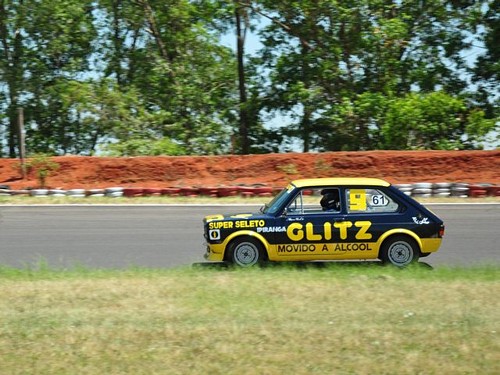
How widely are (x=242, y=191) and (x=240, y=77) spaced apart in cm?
1557

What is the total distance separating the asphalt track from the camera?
499 inches

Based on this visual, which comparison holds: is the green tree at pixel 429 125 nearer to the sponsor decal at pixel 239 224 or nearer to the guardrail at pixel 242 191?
the guardrail at pixel 242 191

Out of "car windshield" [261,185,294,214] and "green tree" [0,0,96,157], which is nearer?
"car windshield" [261,185,294,214]

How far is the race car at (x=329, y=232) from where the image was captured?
11336 mm

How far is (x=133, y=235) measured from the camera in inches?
599

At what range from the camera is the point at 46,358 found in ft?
22.2

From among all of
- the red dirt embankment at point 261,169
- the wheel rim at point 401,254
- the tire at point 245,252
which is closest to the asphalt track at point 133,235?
the wheel rim at point 401,254

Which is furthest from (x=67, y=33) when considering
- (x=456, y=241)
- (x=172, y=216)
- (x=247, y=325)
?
(x=247, y=325)

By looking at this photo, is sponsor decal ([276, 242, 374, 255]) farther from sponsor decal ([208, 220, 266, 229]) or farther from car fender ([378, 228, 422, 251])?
sponsor decal ([208, 220, 266, 229])

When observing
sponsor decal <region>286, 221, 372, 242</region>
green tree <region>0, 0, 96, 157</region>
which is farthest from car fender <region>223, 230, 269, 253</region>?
green tree <region>0, 0, 96, 157</region>

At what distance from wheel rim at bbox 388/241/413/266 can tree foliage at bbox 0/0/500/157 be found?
19499mm

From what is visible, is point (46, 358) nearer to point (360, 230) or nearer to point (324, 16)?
point (360, 230)

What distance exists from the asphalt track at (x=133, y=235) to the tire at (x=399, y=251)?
82cm

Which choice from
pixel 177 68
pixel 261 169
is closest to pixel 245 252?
pixel 261 169
